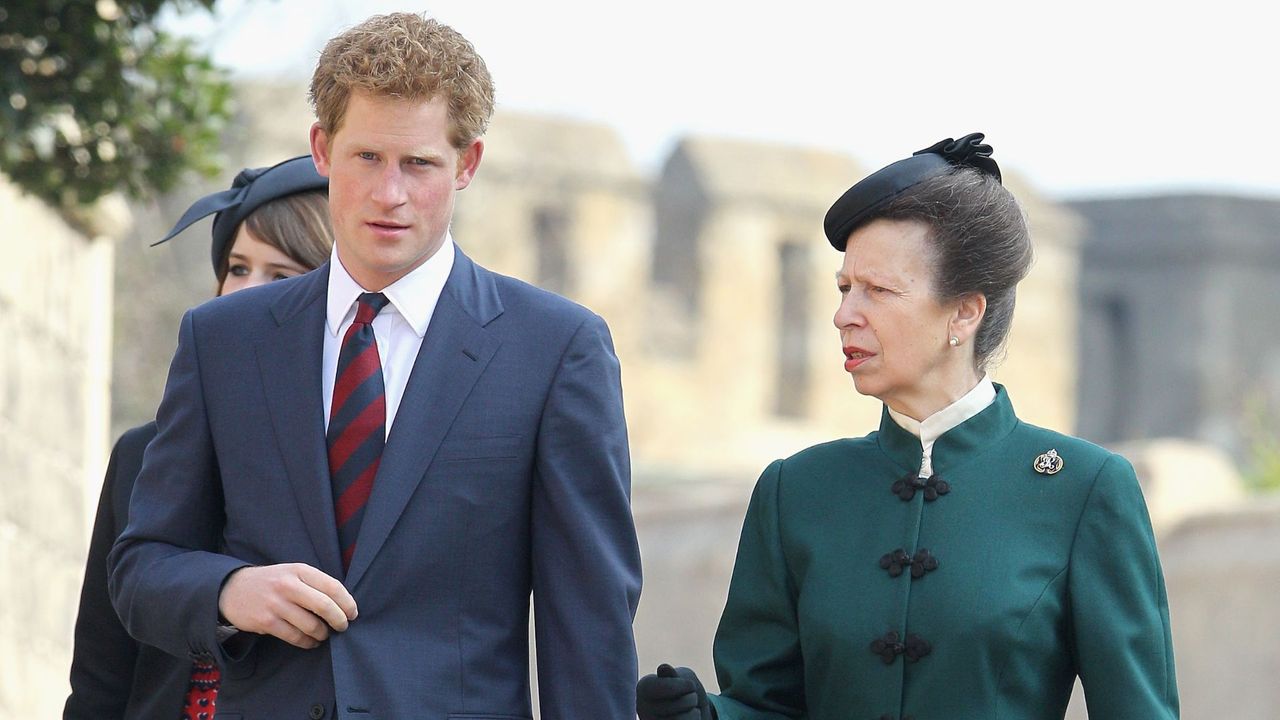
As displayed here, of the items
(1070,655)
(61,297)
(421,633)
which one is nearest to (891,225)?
(1070,655)

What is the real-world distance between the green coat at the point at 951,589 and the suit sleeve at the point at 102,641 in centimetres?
102

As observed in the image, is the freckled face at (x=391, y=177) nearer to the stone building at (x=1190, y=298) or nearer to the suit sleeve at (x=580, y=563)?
the suit sleeve at (x=580, y=563)

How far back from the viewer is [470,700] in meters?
2.49

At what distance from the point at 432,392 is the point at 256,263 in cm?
86

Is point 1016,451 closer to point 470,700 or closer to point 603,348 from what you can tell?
point 603,348

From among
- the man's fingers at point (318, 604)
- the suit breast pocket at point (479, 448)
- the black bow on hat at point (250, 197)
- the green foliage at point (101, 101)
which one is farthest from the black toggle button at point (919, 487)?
the green foliage at point (101, 101)

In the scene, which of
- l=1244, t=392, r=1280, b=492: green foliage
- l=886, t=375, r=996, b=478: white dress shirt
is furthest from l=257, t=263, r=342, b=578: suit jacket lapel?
l=1244, t=392, r=1280, b=492: green foliage

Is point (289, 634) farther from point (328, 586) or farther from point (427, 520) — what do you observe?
point (427, 520)

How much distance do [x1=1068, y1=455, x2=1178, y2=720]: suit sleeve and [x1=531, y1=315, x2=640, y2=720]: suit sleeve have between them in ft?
1.97

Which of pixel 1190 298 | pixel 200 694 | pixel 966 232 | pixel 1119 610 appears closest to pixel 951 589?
pixel 1119 610

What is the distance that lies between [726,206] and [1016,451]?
63.8 feet

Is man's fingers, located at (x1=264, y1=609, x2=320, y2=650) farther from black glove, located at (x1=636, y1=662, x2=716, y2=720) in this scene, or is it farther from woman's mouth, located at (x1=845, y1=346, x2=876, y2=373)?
Result: woman's mouth, located at (x1=845, y1=346, x2=876, y2=373)

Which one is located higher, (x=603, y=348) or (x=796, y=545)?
(x=603, y=348)

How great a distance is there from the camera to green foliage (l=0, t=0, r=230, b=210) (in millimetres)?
4703
